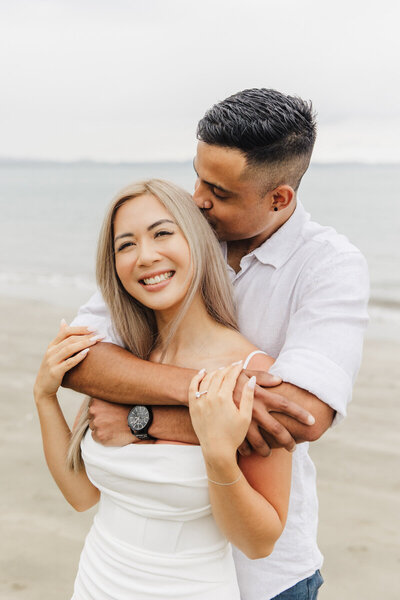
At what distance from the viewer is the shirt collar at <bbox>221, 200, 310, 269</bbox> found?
2352 mm

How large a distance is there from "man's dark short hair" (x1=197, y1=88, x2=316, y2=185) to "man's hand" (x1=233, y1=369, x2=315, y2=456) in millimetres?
920

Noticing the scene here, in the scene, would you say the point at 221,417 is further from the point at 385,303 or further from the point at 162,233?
Result: the point at 385,303

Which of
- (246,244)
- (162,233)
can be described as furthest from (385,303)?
(162,233)

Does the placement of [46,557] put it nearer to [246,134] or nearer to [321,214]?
[246,134]

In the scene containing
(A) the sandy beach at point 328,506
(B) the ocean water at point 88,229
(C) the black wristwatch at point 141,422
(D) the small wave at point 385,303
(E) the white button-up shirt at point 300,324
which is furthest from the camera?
(B) the ocean water at point 88,229

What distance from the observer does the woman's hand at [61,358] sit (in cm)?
226

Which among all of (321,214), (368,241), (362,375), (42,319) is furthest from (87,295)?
(321,214)

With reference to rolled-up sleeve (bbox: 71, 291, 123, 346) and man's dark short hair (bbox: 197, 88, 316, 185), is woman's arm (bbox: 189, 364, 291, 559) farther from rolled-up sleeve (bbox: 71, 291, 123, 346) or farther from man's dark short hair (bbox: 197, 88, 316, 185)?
man's dark short hair (bbox: 197, 88, 316, 185)

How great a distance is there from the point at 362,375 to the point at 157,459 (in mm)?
6623

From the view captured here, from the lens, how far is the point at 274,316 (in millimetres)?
2326

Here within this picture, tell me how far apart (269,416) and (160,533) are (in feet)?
1.91

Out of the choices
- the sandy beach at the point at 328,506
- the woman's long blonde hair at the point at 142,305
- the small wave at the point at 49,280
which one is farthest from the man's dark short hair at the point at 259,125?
the small wave at the point at 49,280

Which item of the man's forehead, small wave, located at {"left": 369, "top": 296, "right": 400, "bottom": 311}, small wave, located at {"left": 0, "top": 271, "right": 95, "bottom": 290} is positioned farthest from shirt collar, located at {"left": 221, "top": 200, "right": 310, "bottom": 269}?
small wave, located at {"left": 0, "top": 271, "right": 95, "bottom": 290}

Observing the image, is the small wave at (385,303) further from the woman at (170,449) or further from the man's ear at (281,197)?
the woman at (170,449)
